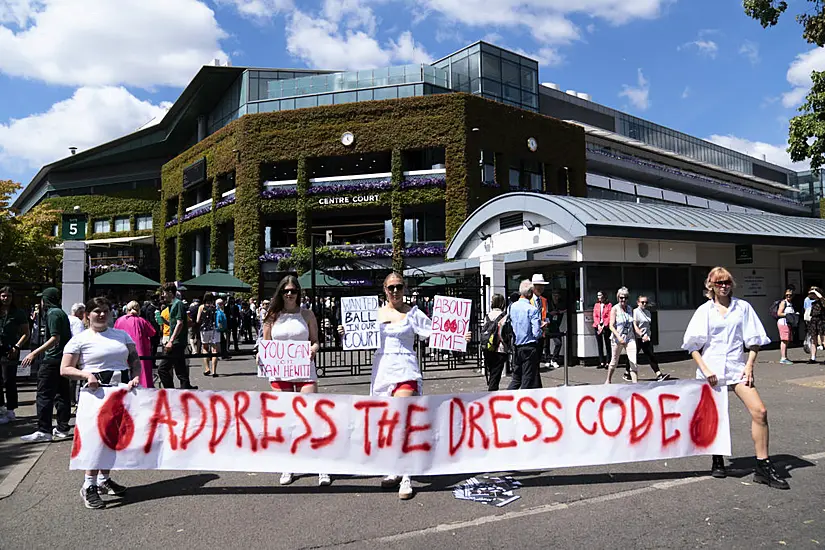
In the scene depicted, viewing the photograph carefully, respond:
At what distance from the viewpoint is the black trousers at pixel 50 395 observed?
7.47 meters

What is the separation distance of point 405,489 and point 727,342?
3071mm

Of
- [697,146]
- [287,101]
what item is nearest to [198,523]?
[287,101]

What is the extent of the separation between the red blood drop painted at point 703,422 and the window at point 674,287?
1150 cm

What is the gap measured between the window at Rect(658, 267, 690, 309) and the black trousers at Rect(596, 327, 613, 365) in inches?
111

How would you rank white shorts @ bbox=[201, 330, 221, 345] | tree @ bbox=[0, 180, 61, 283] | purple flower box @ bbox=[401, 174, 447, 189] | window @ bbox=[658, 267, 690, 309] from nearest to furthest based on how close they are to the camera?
1. white shorts @ bbox=[201, 330, 221, 345]
2. window @ bbox=[658, 267, 690, 309]
3. tree @ bbox=[0, 180, 61, 283]
4. purple flower box @ bbox=[401, 174, 447, 189]

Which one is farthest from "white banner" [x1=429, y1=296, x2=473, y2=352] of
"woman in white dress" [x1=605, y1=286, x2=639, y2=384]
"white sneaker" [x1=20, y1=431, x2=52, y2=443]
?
"white sneaker" [x1=20, y1=431, x2=52, y2=443]

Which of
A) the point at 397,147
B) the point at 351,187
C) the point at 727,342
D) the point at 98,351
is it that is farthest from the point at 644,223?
the point at 351,187

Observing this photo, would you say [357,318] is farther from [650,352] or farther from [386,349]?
[650,352]

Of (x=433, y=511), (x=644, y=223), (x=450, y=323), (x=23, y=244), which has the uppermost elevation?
(x=23, y=244)

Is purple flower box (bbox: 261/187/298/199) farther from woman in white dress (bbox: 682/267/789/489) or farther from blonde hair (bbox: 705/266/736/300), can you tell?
woman in white dress (bbox: 682/267/789/489)

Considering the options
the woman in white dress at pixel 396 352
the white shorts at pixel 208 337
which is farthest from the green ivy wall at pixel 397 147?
the woman in white dress at pixel 396 352

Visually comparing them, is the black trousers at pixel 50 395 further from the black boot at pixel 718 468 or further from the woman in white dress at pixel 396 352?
the black boot at pixel 718 468

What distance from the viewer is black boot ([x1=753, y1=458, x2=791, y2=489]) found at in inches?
202

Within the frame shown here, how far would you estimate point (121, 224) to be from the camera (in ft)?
187
